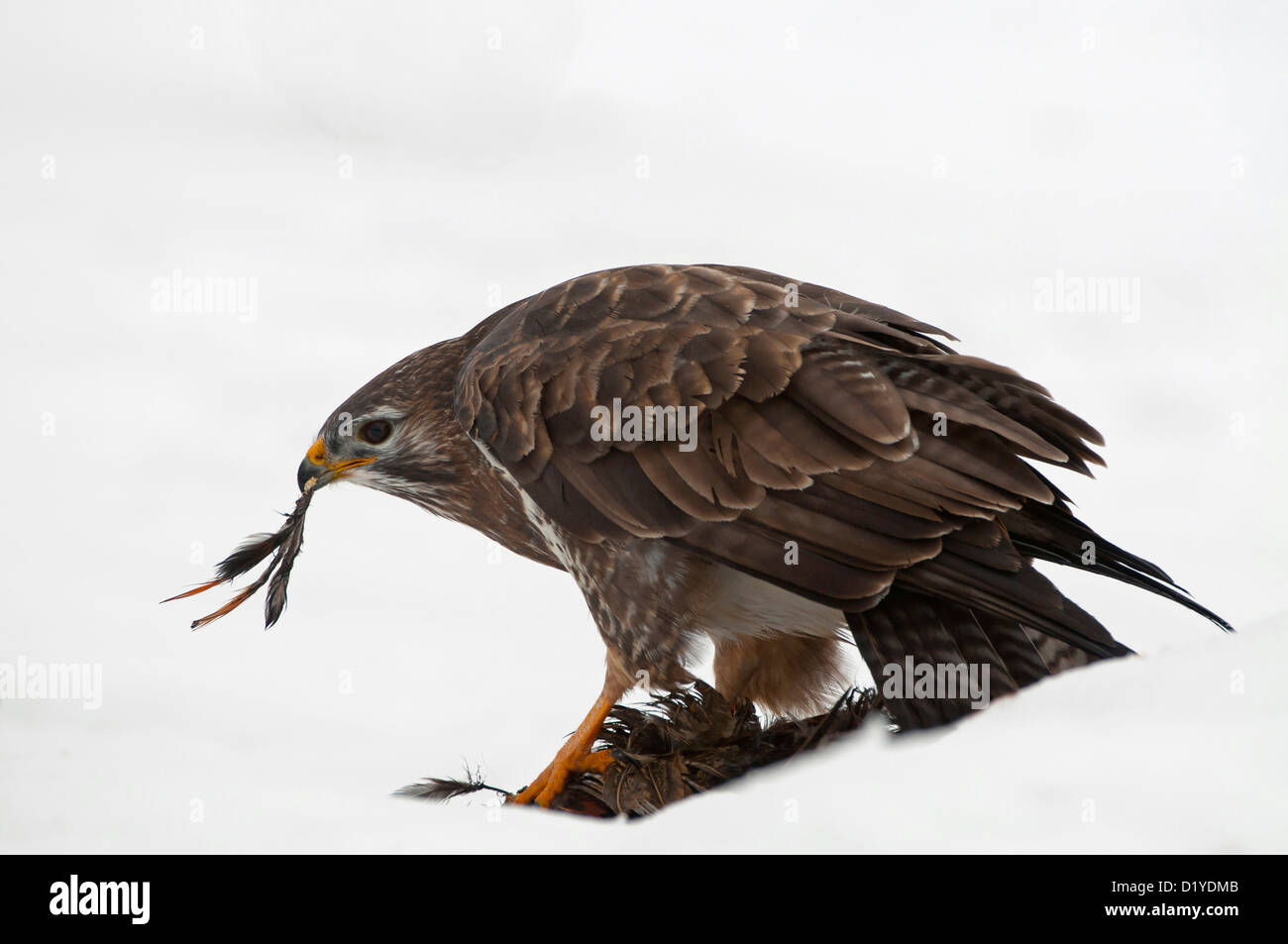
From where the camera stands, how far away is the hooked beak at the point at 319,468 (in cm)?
443

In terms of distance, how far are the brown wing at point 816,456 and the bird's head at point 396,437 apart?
45 centimetres

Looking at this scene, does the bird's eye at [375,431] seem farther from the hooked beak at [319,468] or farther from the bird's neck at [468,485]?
the bird's neck at [468,485]

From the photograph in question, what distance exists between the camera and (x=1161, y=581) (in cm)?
361

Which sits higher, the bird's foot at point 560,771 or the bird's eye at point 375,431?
the bird's eye at point 375,431

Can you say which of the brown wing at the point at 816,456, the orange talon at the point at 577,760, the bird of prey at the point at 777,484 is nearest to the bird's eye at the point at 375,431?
the bird of prey at the point at 777,484

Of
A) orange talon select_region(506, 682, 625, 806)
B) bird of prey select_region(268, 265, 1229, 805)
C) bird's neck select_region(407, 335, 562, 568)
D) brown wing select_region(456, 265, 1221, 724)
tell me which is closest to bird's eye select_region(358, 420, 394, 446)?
bird's neck select_region(407, 335, 562, 568)

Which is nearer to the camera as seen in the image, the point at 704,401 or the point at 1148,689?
the point at 1148,689

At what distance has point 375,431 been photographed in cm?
440

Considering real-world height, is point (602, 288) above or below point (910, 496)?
above

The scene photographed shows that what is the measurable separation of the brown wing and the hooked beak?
0.78 m

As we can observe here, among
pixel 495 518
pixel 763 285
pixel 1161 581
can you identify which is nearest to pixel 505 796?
pixel 495 518

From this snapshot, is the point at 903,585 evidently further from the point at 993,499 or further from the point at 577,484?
the point at 577,484

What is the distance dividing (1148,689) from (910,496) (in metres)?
0.79

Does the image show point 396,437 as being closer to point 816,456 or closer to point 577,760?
point 577,760
